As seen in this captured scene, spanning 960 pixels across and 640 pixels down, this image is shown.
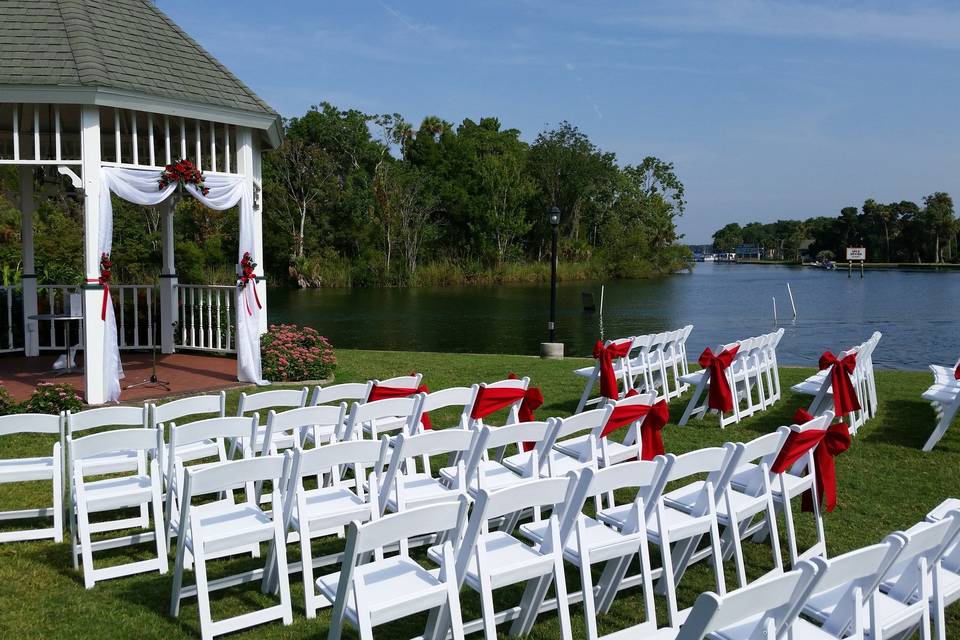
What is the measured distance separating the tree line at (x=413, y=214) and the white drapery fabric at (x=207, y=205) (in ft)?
75.5

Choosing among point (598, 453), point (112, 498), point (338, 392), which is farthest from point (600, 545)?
point (338, 392)

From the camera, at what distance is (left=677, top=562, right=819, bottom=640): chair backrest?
218 cm

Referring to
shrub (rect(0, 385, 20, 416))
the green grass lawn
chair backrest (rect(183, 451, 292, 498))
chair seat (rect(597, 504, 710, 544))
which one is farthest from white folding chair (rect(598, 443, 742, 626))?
shrub (rect(0, 385, 20, 416))

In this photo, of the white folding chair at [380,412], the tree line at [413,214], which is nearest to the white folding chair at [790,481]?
the white folding chair at [380,412]

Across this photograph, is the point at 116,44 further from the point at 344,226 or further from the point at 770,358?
the point at 344,226

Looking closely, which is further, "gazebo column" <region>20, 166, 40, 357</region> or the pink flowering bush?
"gazebo column" <region>20, 166, 40, 357</region>

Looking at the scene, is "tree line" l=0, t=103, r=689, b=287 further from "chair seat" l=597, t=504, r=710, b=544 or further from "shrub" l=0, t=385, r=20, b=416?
"chair seat" l=597, t=504, r=710, b=544

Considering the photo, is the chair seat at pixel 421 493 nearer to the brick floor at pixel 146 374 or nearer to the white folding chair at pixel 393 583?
the white folding chair at pixel 393 583

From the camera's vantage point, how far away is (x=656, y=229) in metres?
71.2

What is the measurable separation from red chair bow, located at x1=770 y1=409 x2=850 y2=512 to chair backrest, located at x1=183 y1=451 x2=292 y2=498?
2.60 m

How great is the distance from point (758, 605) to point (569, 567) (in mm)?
2446

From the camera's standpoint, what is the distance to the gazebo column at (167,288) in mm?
12523

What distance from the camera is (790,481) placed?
469cm

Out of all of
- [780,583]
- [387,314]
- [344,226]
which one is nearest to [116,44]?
[780,583]
